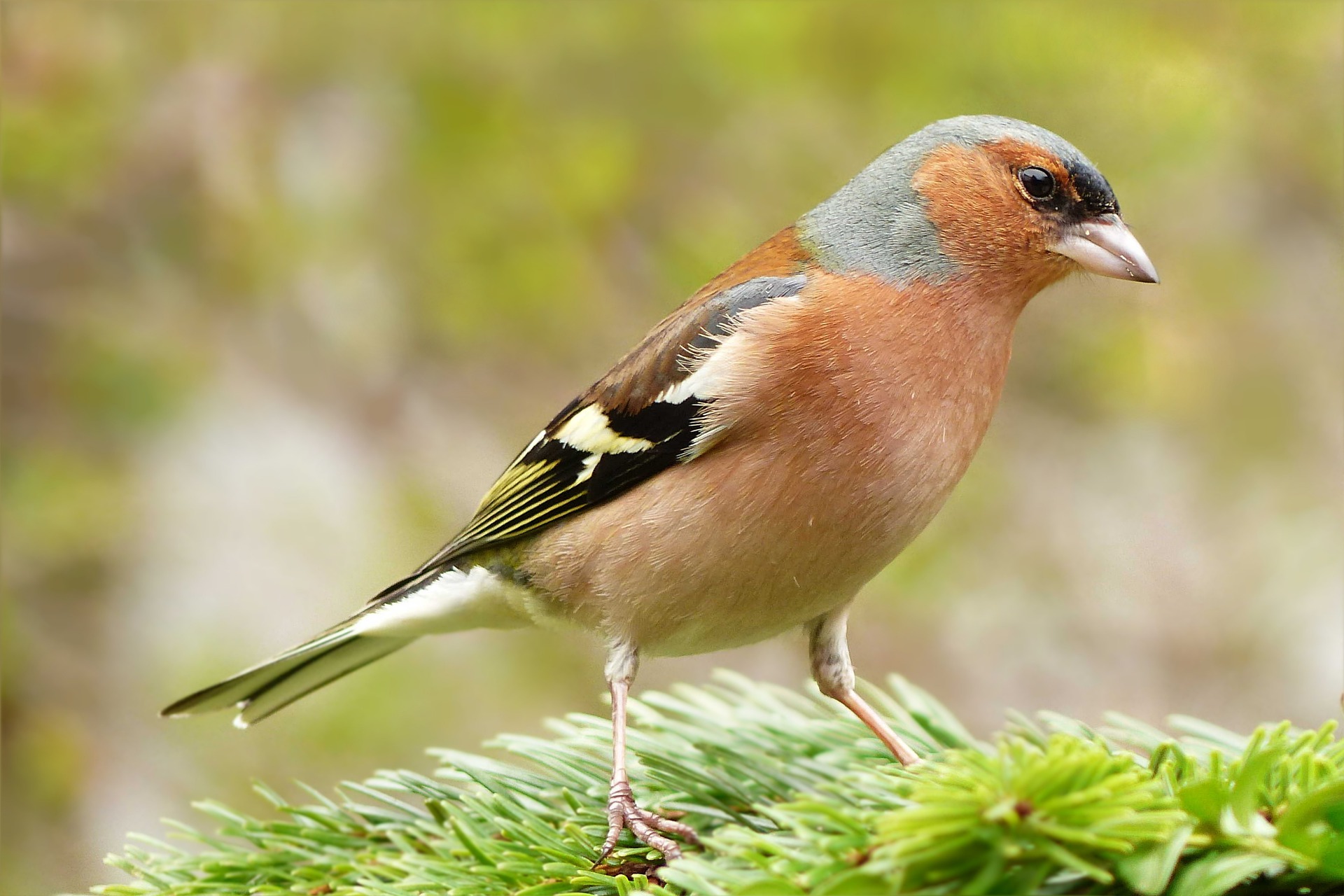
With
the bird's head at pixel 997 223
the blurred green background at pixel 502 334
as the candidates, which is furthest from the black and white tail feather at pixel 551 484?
the blurred green background at pixel 502 334

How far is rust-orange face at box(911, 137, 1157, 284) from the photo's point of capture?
222 centimetres

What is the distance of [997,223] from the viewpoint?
2.24 meters

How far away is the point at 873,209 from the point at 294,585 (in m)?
2.37

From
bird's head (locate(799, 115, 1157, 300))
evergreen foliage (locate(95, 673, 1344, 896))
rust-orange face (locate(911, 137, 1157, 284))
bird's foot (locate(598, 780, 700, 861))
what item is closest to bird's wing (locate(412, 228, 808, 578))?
bird's head (locate(799, 115, 1157, 300))

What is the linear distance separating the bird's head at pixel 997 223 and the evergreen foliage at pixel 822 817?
2.47ft

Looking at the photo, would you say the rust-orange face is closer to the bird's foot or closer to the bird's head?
the bird's head

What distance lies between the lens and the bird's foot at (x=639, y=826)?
1.62 m

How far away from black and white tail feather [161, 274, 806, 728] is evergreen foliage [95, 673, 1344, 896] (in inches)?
15.0

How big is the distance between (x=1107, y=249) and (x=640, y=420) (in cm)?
88

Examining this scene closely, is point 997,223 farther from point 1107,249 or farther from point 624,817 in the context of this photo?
point 624,817

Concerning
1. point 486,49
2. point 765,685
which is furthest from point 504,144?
point 765,685

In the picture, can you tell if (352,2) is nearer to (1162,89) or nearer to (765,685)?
(1162,89)

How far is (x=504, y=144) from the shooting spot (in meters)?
3.42

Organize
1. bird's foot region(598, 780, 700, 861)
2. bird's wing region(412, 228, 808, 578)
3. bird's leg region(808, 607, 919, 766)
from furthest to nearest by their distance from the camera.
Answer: bird's leg region(808, 607, 919, 766) < bird's wing region(412, 228, 808, 578) < bird's foot region(598, 780, 700, 861)
